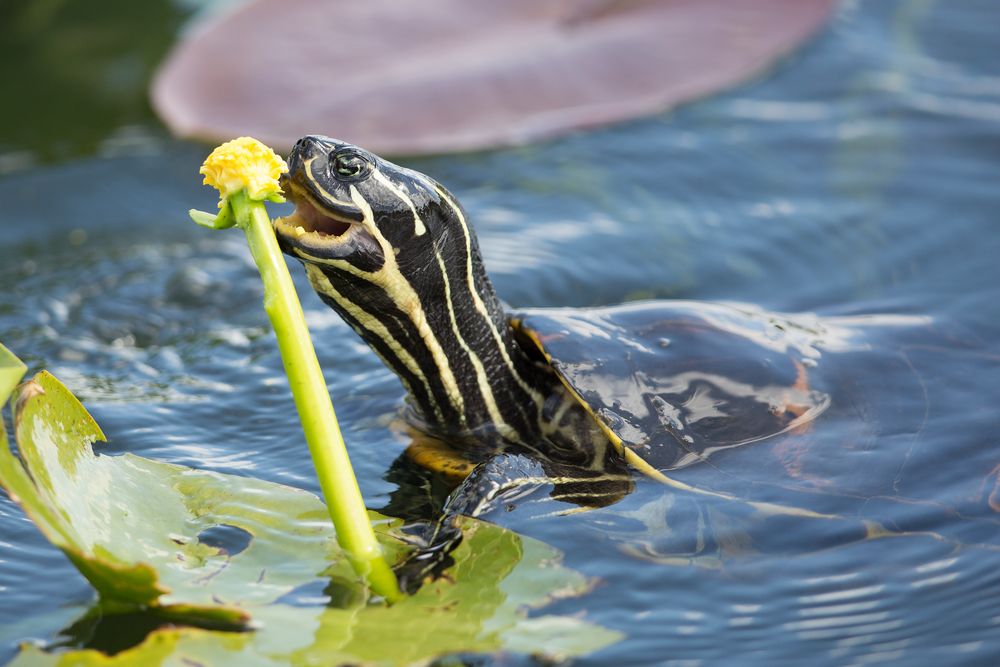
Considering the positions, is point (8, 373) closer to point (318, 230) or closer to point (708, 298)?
point (318, 230)

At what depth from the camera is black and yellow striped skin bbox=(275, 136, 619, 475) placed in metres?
2.98

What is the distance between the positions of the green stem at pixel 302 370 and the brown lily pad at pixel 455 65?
10.5 ft

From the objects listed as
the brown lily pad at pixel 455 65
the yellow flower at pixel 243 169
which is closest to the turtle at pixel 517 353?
the yellow flower at pixel 243 169

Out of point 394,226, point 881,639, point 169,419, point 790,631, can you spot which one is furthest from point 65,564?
point 881,639

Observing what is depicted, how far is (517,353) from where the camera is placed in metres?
3.58

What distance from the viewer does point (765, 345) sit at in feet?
11.4

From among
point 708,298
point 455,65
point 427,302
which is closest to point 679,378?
point 427,302

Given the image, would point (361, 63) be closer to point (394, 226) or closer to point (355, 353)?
point (355, 353)

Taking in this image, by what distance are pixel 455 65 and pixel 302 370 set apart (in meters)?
3.84

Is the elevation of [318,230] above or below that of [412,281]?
above

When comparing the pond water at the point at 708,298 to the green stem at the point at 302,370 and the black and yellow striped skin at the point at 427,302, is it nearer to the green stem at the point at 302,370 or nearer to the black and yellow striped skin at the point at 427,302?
the black and yellow striped skin at the point at 427,302

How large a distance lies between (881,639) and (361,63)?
4.16 meters

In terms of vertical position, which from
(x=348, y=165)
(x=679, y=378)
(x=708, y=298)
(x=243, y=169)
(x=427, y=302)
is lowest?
(x=708, y=298)

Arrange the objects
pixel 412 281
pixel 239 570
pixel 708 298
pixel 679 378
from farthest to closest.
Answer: pixel 708 298, pixel 679 378, pixel 412 281, pixel 239 570
